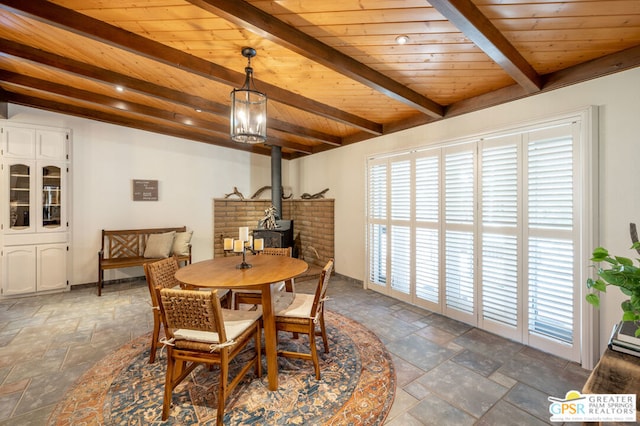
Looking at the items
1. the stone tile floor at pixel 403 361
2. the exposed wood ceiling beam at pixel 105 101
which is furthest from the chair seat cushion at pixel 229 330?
the exposed wood ceiling beam at pixel 105 101

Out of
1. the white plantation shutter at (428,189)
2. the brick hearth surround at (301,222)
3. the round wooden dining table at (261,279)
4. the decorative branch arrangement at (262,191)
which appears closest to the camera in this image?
the round wooden dining table at (261,279)

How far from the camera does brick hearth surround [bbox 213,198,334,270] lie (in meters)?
5.25

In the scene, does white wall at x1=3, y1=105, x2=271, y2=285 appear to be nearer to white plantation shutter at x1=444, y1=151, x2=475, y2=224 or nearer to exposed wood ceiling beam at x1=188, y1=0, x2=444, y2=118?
exposed wood ceiling beam at x1=188, y1=0, x2=444, y2=118

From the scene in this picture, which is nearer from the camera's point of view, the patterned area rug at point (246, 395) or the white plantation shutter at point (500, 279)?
the patterned area rug at point (246, 395)

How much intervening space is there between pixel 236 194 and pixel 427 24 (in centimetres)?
476

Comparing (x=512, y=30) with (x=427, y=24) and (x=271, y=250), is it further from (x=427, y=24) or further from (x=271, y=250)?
(x=271, y=250)

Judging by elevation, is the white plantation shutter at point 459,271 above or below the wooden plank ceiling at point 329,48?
below

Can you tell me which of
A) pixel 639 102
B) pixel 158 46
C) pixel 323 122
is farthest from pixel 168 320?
pixel 639 102

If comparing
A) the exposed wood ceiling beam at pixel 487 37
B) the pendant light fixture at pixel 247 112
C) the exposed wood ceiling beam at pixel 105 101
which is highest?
the exposed wood ceiling beam at pixel 105 101

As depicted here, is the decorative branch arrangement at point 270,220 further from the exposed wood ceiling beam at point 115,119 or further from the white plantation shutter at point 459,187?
the white plantation shutter at point 459,187

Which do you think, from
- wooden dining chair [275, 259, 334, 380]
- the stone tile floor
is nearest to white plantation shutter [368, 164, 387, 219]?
the stone tile floor

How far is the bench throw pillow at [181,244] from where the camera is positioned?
4754 millimetres

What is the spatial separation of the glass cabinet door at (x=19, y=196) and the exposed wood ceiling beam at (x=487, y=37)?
18.2ft

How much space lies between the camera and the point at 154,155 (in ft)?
16.3
